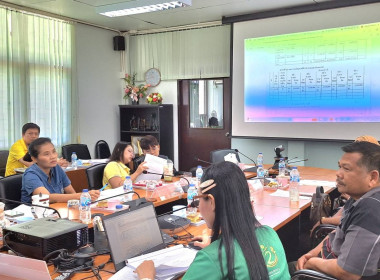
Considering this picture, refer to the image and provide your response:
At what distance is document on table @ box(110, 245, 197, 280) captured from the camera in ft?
5.12

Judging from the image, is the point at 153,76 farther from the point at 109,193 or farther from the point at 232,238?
the point at 232,238

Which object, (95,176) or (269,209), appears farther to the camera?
(95,176)

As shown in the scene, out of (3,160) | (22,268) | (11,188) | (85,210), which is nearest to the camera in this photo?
(22,268)

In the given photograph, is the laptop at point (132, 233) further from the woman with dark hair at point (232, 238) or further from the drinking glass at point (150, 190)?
the drinking glass at point (150, 190)

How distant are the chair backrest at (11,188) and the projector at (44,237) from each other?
3.06 feet

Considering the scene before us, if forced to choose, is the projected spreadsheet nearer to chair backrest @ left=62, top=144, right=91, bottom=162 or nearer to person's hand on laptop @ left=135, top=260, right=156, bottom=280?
chair backrest @ left=62, top=144, right=91, bottom=162

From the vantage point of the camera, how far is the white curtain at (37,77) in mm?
5062

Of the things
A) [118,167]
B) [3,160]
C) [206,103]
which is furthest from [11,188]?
[206,103]

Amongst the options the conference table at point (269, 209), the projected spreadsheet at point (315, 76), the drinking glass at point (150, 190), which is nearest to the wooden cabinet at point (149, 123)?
the projected spreadsheet at point (315, 76)

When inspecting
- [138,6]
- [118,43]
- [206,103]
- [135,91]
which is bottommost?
[206,103]

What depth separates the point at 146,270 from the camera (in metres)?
1.52

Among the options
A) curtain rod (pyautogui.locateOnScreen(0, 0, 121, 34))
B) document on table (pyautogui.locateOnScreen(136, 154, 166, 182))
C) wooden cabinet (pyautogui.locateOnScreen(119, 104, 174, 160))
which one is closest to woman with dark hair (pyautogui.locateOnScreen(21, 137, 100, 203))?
document on table (pyautogui.locateOnScreen(136, 154, 166, 182))

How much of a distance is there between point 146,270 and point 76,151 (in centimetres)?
439

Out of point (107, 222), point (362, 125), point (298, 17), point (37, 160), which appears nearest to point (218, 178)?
point (107, 222)
